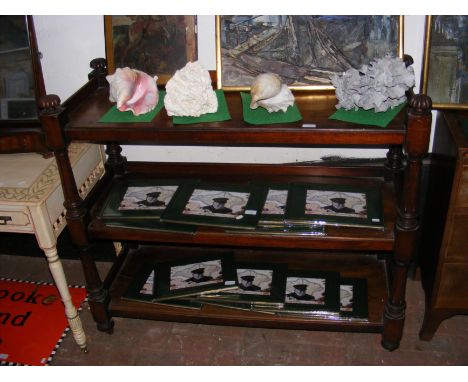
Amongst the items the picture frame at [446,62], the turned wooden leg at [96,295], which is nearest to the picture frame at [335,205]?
the picture frame at [446,62]

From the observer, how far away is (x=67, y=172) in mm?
1633

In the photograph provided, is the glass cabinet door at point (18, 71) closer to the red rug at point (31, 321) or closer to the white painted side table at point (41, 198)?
the white painted side table at point (41, 198)

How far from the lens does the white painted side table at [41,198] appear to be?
168cm

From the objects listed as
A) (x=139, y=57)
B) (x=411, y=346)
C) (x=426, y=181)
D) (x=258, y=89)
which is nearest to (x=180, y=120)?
(x=258, y=89)

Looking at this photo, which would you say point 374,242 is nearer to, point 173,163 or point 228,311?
point 228,311

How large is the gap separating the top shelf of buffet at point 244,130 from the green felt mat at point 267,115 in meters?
0.02

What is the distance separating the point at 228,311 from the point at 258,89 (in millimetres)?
840

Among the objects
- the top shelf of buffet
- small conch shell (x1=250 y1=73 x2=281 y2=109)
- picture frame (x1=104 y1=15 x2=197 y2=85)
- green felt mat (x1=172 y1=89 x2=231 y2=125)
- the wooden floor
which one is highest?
picture frame (x1=104 y1=15 x2=197 y2=85)

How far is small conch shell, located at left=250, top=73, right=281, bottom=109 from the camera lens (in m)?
1.53

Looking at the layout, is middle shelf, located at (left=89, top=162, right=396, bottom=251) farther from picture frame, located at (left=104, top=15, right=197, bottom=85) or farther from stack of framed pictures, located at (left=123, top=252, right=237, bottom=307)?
picture frame, located at (left=104, top=15, right=197, bottom=85)

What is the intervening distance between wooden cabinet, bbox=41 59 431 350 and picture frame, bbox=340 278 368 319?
0.11ft

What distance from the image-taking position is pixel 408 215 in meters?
1.57

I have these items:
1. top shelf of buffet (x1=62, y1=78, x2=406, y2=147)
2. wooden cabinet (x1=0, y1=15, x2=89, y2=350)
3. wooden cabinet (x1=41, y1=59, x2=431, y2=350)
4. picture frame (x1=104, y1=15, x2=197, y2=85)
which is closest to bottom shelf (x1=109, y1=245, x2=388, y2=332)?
wooden cabinet (x1=41, y1=59, x2=431, y2=350)

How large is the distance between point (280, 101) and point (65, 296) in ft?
3.43
